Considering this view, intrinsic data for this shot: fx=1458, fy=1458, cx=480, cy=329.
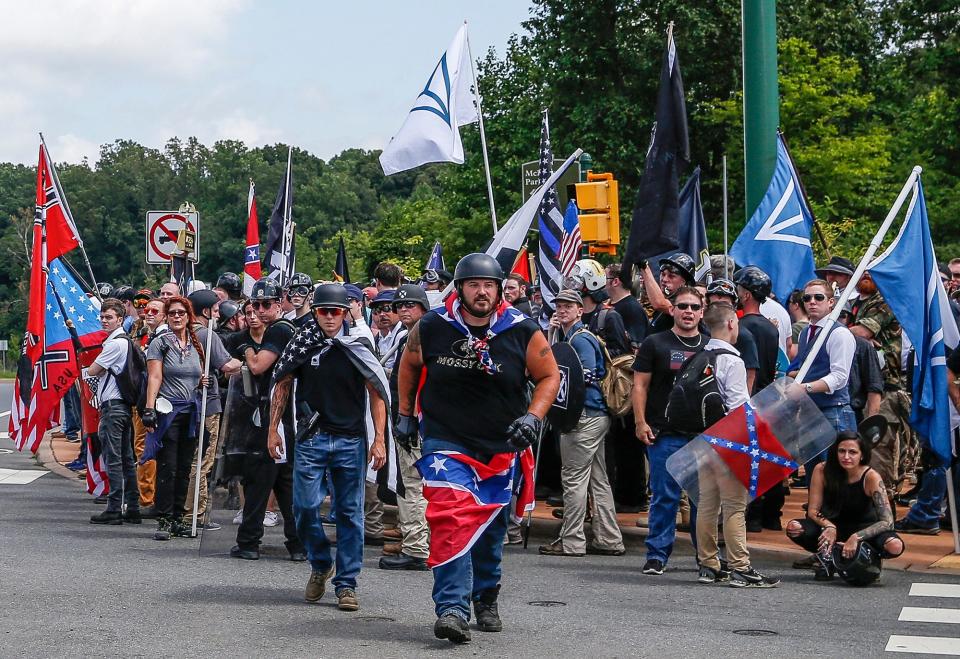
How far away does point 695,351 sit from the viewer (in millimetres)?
9867

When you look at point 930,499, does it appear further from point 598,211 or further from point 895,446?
point 598,211

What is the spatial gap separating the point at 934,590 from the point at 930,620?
102cm

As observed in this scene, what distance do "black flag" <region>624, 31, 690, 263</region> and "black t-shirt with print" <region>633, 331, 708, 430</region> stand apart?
137 centimetres

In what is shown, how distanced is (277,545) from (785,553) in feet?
12.6

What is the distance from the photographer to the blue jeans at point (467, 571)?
755cm

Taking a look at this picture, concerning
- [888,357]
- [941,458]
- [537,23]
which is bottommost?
[941,458]

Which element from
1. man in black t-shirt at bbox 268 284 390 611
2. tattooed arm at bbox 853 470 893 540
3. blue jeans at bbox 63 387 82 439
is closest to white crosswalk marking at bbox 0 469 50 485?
blue jeans at bbox 63 387 82 439

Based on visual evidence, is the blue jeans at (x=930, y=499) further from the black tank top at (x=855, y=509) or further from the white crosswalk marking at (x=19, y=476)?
the white crosswalk marking at (x=19, y=476)

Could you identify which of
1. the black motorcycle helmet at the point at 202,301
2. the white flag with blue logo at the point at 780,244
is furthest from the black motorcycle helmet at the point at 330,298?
the white flag with blue logo at the point at 780,244

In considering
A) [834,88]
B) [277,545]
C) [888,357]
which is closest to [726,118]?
[834,88]

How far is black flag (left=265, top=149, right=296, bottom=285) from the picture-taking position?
2200 centimetres

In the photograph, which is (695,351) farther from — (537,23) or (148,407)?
(537,23)

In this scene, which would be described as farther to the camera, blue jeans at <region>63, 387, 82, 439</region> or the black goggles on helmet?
blue jeans at <region>63, 387, 82, 439</region>

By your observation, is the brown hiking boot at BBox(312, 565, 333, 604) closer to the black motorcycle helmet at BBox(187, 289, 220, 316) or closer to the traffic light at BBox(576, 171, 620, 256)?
the black motorcycle helmet at BBox(187, 289, 220, 316)
